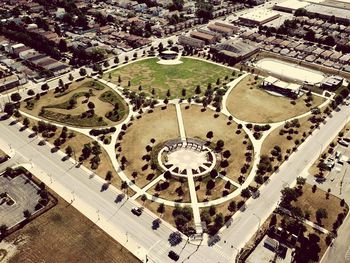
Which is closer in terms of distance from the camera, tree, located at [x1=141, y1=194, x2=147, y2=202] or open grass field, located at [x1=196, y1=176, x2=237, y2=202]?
tree, located at [x1=141, y1=194, x2=147, y2=202]

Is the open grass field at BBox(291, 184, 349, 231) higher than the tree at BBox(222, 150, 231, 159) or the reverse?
higher

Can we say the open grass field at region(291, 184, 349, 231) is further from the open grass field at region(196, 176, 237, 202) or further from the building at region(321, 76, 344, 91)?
the building at region(321, 76, 344, 91)

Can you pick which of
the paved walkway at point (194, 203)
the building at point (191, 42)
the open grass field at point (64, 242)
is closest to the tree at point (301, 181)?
the paved walkway at point (194, 203)

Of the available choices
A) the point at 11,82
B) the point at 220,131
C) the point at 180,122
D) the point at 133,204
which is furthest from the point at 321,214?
the point at 11,82

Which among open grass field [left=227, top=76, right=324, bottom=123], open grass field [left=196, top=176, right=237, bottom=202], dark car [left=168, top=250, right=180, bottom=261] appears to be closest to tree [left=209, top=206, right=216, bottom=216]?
open grass field [left=196, top=176, right=237, bottom=202]

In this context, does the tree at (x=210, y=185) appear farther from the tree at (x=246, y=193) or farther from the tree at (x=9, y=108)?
the tree at (x=9, y=108)

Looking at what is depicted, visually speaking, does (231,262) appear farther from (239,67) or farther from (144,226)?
(239,67)
